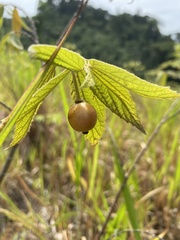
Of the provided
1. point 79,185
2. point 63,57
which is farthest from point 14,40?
point 63,57

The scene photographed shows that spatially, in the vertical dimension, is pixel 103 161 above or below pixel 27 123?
below

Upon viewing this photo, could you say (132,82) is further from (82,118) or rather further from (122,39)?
(122,39)

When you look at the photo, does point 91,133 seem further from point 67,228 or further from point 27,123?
point 67,228

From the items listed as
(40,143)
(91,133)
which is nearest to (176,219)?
(40,143)

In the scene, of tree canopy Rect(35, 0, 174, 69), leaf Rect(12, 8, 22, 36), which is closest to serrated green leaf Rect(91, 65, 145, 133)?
leaf Rect(12, 8, 22, 36)

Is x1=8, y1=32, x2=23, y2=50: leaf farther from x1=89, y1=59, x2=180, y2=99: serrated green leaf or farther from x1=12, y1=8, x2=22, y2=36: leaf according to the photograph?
x1=89, y1=59, x2=180, y2=99: serrated green leaf

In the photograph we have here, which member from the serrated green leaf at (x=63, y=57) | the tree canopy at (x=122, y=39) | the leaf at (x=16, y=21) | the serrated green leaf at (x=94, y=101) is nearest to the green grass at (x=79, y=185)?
the leaf at (x=16, y=21)
